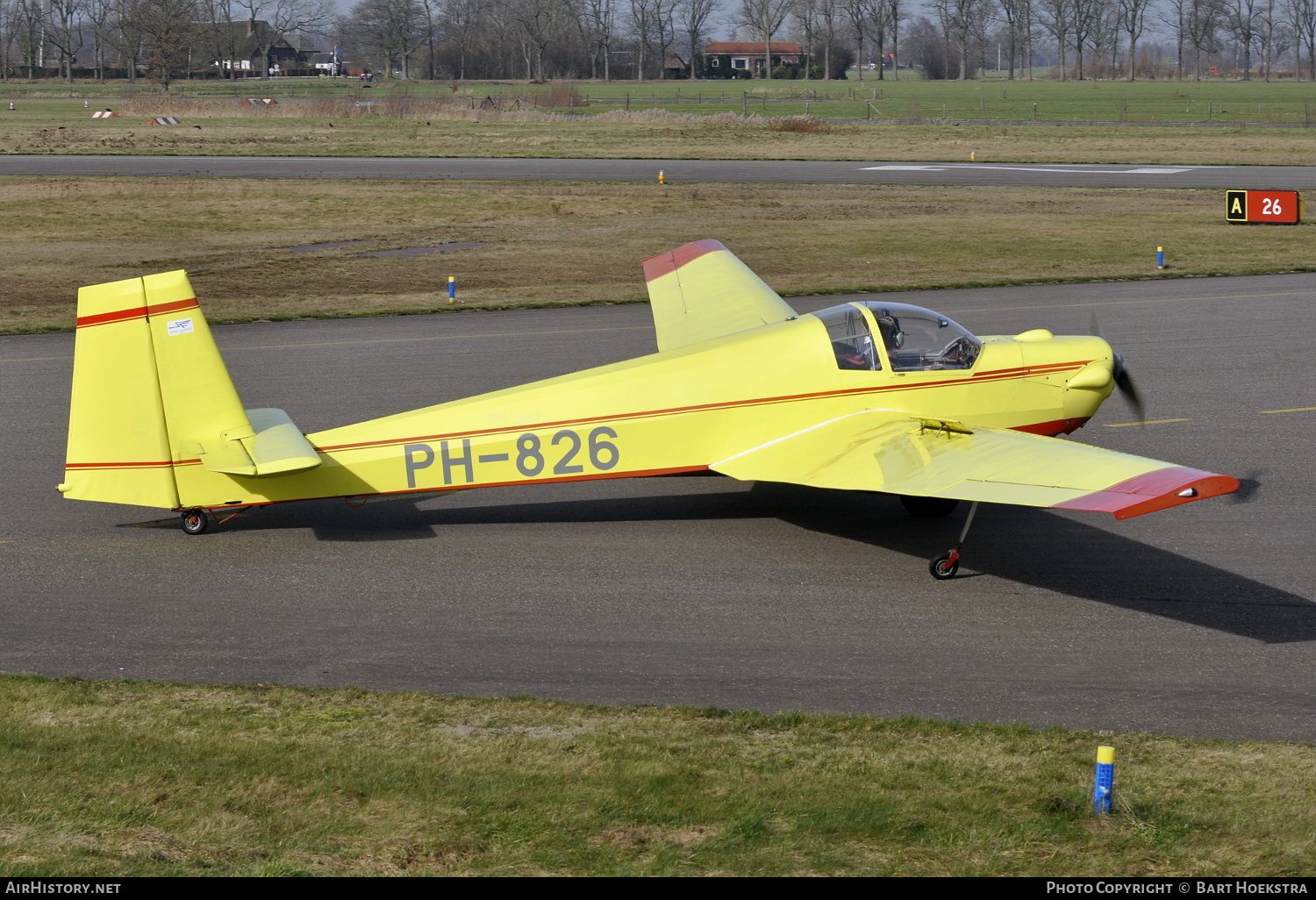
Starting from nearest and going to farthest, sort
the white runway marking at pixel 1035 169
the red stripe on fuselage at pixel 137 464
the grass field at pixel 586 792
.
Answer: the grass field at pixel 586 792, the red stripe on fuselage at pixel 137 464, the white runway marking at pixel 1035 169

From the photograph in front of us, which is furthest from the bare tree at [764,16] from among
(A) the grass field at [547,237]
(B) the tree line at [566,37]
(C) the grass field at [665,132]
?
(A) the grass field at [547,237]

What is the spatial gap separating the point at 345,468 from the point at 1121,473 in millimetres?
6934

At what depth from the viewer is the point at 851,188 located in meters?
44.7

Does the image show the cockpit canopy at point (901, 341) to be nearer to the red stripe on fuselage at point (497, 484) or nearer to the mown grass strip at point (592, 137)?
the red stripe on fuselage at point (497, 484)

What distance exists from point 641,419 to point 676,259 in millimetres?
6450

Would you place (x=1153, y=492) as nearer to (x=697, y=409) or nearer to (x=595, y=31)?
(x=697, y=409)

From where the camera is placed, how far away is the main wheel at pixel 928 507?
12820 millimetres

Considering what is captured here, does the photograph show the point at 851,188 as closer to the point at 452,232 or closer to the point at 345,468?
the point at 452,232

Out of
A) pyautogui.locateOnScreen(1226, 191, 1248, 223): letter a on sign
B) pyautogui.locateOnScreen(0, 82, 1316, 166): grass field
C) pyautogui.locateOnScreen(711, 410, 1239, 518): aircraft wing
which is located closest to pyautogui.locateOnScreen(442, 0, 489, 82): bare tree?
pyautogui.locateOnScreen(0, 82, 1316, 166): grass field

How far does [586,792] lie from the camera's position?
7.03 m

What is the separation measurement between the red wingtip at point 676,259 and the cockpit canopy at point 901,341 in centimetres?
543

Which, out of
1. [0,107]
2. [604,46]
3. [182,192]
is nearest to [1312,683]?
[182,192]

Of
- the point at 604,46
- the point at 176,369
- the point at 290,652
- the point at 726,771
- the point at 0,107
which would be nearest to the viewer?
the point at 726,771

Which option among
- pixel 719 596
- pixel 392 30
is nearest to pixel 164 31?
pixel 392 30
